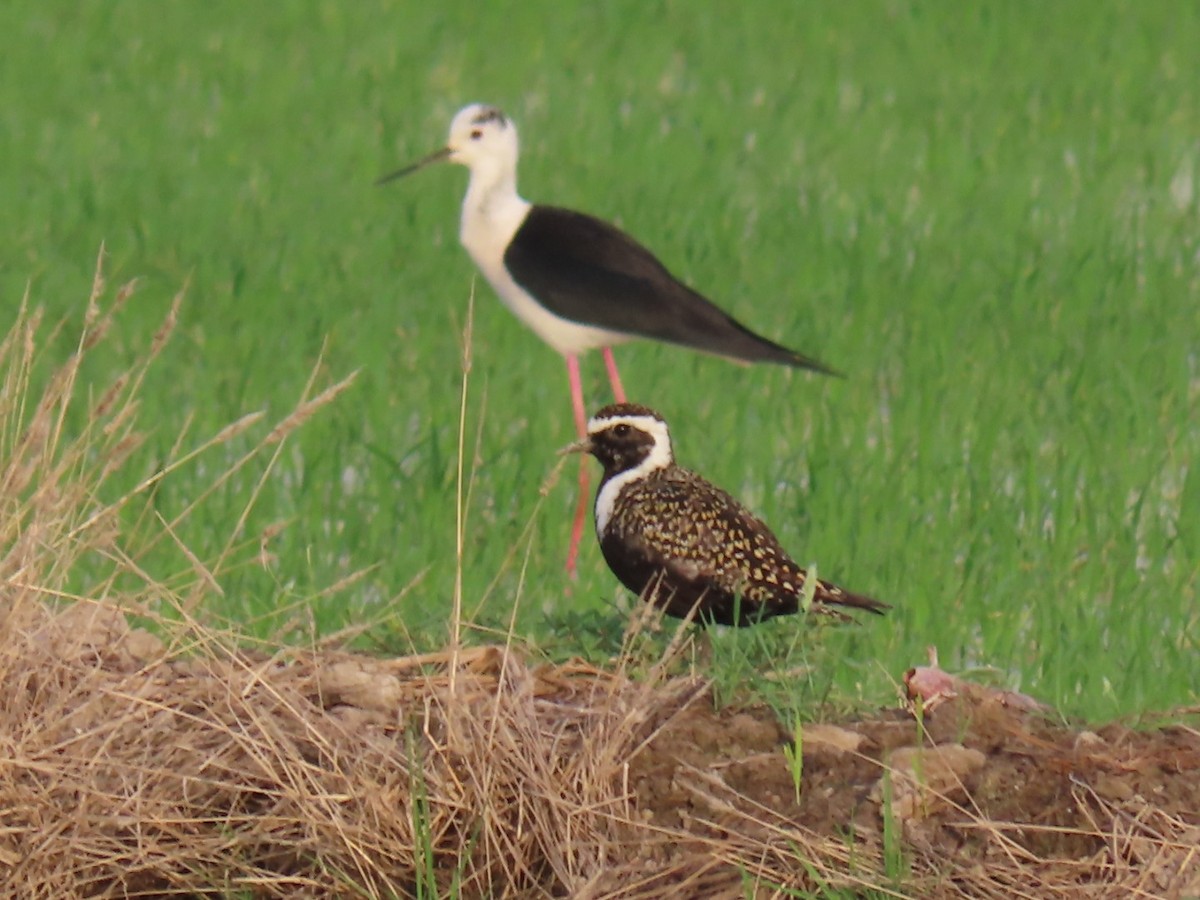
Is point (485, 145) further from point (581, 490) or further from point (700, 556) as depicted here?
point (700, 556)

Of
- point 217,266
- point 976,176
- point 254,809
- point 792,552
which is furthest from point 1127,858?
point 976,176

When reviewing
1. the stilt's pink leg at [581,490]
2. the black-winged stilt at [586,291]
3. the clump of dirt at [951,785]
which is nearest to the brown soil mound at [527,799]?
the clump of dirt at [951,785]

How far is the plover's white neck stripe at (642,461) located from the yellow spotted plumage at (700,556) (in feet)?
0.15

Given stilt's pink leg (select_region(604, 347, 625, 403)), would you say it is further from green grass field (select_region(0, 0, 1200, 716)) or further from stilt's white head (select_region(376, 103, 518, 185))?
stilt's white head (select_region(376, 103, 518, 185))

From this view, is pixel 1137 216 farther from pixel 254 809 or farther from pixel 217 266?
pixel 254 809

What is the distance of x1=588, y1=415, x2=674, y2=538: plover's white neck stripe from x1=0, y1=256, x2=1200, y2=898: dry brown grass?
2.64ft

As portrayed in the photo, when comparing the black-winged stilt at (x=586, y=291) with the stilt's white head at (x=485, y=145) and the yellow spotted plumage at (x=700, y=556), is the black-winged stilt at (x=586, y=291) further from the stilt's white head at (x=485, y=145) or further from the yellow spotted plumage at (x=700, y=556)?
the yellow spotted plumage at (x=700, y=556)

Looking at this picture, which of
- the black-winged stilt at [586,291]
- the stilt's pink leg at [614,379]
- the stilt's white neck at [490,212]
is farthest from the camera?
the stilt's white neck at [490,212]

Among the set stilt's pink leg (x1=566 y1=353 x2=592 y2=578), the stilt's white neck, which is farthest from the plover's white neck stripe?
the stilt's white neck

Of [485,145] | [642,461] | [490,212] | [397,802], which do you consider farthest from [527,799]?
[485,145]

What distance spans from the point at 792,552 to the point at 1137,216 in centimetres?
481

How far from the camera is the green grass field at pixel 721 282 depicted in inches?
238

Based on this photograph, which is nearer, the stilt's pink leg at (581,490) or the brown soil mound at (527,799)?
the brown soil mound at (527,799)

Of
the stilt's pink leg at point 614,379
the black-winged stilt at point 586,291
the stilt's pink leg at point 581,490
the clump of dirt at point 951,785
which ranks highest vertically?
the black-winged stilt at point 586,291
